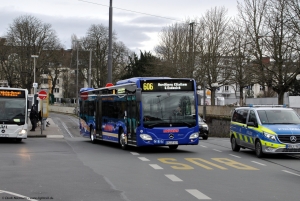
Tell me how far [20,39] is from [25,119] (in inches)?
1782

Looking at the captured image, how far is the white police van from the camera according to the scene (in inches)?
723

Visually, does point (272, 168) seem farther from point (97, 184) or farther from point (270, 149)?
point (97, 184)

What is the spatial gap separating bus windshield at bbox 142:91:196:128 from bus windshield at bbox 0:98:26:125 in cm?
851

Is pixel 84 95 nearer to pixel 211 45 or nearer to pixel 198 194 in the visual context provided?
pixel 198 194

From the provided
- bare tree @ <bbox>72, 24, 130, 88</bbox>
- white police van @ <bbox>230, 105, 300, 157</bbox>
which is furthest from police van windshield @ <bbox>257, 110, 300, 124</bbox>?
bare tree @ <bbox>72, 24, 130, 88</bbox>

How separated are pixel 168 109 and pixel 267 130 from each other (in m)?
3.67

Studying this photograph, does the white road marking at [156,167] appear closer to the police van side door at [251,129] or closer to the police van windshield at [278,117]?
the police van side door at [251,129]

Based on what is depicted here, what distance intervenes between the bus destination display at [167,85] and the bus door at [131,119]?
74 centimetres

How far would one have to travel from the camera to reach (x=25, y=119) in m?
26.6

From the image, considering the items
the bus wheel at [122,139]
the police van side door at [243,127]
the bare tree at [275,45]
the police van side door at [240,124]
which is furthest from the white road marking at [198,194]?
the bare tree at [275,45]

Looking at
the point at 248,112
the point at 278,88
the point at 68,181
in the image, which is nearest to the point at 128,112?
the point at 248,112

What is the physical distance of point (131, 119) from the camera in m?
21.0

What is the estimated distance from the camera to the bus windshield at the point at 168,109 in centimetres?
2016

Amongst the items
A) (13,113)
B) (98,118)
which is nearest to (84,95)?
(98,118)
